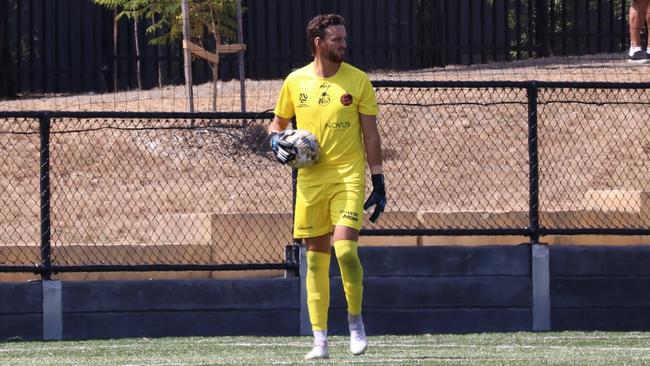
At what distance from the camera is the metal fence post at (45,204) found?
1128 cm

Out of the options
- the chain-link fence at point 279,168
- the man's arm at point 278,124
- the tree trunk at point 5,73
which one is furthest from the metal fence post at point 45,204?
the tree trunk at point 5,73

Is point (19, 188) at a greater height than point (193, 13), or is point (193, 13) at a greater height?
point (193, 13)

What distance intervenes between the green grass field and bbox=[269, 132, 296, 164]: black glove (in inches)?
47.3

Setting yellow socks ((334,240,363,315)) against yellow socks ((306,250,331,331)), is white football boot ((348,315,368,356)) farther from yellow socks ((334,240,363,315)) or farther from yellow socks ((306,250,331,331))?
yellow socks ((306,250,331,331))

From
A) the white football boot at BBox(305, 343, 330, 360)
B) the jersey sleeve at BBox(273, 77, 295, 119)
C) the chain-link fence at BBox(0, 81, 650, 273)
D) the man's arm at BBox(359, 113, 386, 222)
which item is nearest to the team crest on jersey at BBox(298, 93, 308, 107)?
the jersey sleeve at BBox(273, 77, 295, 119)

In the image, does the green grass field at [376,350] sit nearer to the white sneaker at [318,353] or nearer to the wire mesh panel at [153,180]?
the white sneaker at [318,353]

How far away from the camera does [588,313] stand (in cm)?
1165

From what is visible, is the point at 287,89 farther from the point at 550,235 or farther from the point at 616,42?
the point at 616,42

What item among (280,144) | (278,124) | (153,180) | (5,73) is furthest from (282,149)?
(5,73)

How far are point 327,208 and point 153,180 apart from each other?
772 cm

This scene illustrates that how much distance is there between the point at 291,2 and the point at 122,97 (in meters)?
3.28

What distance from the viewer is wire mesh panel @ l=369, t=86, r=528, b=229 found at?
16.5 m

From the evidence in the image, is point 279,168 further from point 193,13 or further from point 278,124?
point 278,124

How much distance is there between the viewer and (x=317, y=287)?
9.24 m
